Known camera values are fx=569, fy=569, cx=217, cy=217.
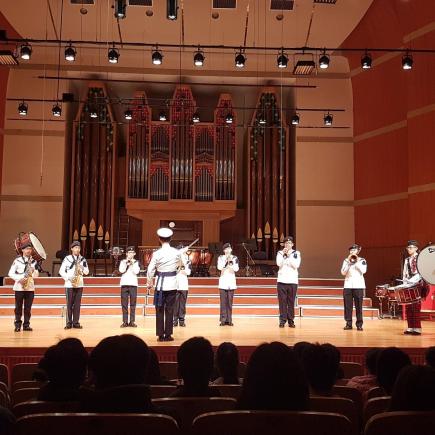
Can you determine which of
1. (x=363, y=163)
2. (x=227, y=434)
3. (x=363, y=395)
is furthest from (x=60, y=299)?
(x=227, y=434)

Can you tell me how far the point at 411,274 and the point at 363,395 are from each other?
5853mm

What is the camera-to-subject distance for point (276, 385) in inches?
81.2

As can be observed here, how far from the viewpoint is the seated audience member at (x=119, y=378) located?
2154mm

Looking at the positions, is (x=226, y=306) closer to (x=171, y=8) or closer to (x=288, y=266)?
(x=288, y=266)

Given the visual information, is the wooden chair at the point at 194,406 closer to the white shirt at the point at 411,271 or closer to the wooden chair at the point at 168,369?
the wooden chair at the point at 168,369

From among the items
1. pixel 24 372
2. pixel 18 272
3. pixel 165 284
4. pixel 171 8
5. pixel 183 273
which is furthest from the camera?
pixel 171 8

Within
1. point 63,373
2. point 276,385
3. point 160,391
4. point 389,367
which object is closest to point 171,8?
point 160,391

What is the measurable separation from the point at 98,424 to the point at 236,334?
6414 millimetres

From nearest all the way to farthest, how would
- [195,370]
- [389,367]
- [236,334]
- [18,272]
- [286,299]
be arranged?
1. [195,370]
2. [389,367]
3. [236,334]
4. [18,272]
5. [286,299]

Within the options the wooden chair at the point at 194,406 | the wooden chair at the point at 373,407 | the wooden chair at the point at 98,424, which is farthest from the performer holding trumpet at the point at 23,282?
the wooden chair at the point at 98,424

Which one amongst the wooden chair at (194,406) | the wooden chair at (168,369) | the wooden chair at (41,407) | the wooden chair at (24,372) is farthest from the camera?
the wooden chair at (168,369)

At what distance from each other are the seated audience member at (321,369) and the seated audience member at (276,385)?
2.74ft

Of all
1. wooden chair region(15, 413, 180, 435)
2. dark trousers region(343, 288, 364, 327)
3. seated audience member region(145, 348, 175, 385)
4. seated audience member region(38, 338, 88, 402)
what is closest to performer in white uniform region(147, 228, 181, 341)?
dark trousers region(343, 288, 364, 327)

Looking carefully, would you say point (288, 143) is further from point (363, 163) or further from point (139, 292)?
point (139, 292)
